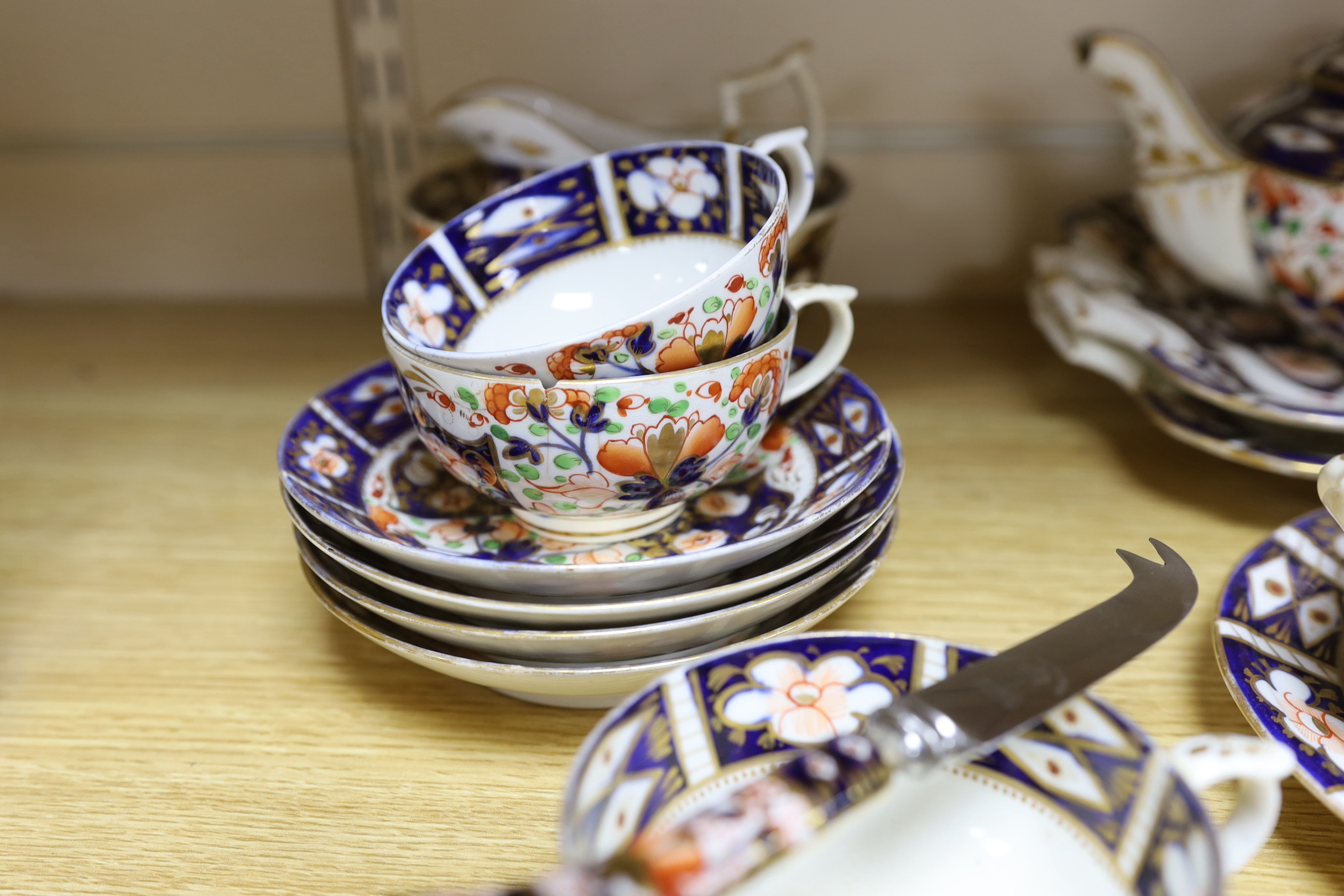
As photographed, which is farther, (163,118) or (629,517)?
(163,118)

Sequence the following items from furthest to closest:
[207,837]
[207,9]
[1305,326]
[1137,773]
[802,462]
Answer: [207,9]
[1305,326]
[802,462]
[207,837]
[1137,773]

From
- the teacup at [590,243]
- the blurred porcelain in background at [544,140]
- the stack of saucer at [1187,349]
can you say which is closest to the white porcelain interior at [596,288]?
the teacup at [590,243]

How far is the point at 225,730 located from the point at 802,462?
0.88 ft

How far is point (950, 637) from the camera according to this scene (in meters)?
0.48

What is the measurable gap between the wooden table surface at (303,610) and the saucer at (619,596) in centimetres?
6

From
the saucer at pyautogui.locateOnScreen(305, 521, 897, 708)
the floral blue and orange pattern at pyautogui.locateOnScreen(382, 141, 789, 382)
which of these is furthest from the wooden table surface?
the floral blue and orange pattern at pyautogui.locateOnScreen(382, 141, 789, 382)

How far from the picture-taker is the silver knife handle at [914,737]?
274 mm

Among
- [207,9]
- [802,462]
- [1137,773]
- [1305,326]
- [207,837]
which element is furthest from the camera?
[207,9]

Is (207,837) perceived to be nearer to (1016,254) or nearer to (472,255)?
(472,255)

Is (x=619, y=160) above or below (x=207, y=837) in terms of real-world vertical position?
above

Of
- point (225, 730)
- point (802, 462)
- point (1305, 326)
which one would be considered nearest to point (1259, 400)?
point (1305, 326)

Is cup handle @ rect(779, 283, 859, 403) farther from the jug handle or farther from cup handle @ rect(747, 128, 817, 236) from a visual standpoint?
the jug handle

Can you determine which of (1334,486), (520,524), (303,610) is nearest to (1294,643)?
(1334,486)

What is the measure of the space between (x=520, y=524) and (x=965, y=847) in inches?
9.3
